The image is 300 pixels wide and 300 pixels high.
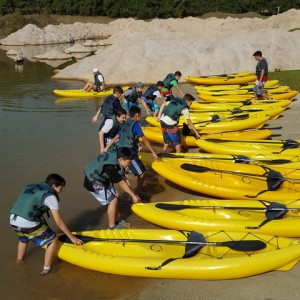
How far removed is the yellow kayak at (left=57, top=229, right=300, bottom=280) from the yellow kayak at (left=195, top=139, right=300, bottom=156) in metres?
3.56

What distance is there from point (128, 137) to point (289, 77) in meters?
14.6

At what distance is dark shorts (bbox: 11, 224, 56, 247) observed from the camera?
16.1ft

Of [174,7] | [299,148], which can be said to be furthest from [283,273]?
[174,7]

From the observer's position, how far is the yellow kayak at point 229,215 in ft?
19.0

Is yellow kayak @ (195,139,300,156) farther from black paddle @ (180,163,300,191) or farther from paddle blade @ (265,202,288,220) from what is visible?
paddle blade @ (265,202,288,220)

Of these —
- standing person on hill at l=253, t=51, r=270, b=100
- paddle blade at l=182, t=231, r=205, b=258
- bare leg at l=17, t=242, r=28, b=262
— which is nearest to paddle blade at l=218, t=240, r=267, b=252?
paddle blade at l=182, t=231, r=205, b=258

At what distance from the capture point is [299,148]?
28.2ft

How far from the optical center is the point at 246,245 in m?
5.23

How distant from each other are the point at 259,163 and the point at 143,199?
250 centimetres

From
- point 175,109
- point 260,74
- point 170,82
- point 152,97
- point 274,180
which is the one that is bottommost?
point 274,180

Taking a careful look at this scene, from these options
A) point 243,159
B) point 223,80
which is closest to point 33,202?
point 243,159

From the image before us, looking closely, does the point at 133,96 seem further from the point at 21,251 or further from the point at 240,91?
the point at 240,91

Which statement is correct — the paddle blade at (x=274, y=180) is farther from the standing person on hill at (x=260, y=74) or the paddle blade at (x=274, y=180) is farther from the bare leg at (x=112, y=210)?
the standing person on hill at (x=260, y=74)

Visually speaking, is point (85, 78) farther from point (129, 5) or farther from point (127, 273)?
point (129, 5)
